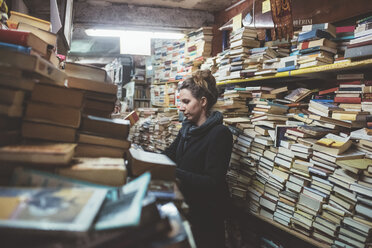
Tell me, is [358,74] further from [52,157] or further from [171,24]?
[171,24]

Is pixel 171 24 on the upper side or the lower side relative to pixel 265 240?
upper

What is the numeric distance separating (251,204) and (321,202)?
2.73 ft

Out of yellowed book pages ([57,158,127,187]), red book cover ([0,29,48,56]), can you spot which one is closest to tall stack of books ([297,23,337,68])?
yellowed book pages ([57,158,127,187])

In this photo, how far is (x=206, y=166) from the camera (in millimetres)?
1949

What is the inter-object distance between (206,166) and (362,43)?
1564 mm

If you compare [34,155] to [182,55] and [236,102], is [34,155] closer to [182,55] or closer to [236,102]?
[236,102]

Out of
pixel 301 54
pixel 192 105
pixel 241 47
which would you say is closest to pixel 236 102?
pixel 241 47

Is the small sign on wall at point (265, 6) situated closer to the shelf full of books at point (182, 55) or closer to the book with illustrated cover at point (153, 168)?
the shelf full of books at point (182, 55)

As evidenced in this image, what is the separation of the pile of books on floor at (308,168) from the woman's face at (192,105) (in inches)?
31.8

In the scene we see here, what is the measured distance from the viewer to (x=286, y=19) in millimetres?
2723

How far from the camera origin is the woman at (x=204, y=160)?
1884mm

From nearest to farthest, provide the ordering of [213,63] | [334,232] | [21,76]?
[21,76]
[334,232]
[213,63]

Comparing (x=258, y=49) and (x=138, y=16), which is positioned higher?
(x=138, y=16)

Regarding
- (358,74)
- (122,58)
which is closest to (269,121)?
(358,74)
